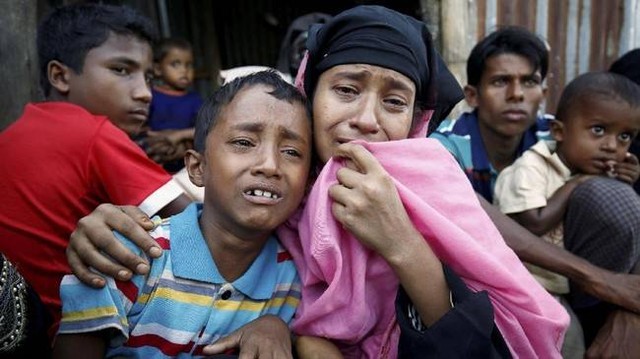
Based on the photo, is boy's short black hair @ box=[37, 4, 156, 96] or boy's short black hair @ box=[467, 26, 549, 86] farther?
boy's short black hair @ box=[467, 26, 549, 86]

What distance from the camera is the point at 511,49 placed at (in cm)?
308

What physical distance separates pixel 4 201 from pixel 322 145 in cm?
127

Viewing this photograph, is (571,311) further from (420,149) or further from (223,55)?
(223,55)

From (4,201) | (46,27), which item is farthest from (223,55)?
(4,201)

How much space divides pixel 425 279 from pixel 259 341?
0.52 m

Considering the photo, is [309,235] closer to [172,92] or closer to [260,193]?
[260,193]

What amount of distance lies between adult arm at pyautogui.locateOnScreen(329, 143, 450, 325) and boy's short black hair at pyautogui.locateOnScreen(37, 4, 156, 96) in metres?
1.46

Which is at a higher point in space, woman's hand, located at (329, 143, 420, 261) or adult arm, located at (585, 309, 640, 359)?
woman's hand, located at (329, 143, 420, 261)

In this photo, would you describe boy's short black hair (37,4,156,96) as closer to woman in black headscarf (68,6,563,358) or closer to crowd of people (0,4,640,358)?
crowd of people (0,4,640,358)

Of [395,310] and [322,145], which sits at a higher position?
[322,145]

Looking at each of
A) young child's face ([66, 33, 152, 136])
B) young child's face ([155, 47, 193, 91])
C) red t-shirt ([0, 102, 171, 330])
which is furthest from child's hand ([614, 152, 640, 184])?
young child's face ([155, 47, 193, 91])

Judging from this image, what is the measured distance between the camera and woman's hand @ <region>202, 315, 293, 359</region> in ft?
5.19

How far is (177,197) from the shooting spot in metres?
2.11

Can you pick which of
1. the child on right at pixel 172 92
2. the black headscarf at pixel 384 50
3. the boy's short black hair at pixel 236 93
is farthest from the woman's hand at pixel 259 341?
the child on right at pixel 172 92
